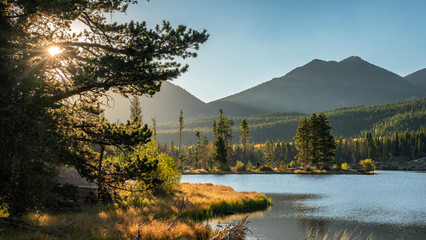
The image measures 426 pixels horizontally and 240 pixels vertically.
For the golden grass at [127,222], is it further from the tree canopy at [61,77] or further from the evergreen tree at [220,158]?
the evergreen tree at [220,158]

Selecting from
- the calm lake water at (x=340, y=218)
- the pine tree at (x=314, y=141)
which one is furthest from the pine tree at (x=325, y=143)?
the calm lake water at (x=340, y=218)

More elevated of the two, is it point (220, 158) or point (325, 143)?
point (325, 143)

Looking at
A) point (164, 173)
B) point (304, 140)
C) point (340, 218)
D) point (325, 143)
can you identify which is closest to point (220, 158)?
point (304, 140)

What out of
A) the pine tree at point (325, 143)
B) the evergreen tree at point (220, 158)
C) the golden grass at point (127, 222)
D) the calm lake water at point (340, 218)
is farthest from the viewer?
the evergreen tree at point (220, 158)

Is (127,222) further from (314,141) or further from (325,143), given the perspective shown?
(314,141)

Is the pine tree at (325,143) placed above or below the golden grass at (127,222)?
above

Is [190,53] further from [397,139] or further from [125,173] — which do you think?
[397,139]

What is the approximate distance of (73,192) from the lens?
1389 centimetres

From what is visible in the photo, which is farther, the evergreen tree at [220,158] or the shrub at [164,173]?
the evergreen tree at [220,158]

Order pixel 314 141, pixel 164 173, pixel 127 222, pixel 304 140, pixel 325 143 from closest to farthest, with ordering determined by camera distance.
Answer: pixel 127 222, pixel 164 173, pixel 325 143, pixel 314 141, pixel 304 140

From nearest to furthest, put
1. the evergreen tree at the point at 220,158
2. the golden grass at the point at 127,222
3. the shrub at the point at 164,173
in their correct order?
the golden grass at the point at 127,222 → the shrub at the point at 164,173 → the evergreen tree at the point at 220,158

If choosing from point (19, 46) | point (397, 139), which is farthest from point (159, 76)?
point (397, 139)

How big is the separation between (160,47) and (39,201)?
7.43 meters

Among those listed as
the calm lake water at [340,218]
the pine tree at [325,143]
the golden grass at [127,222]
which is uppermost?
the pine tree at [325,143]
